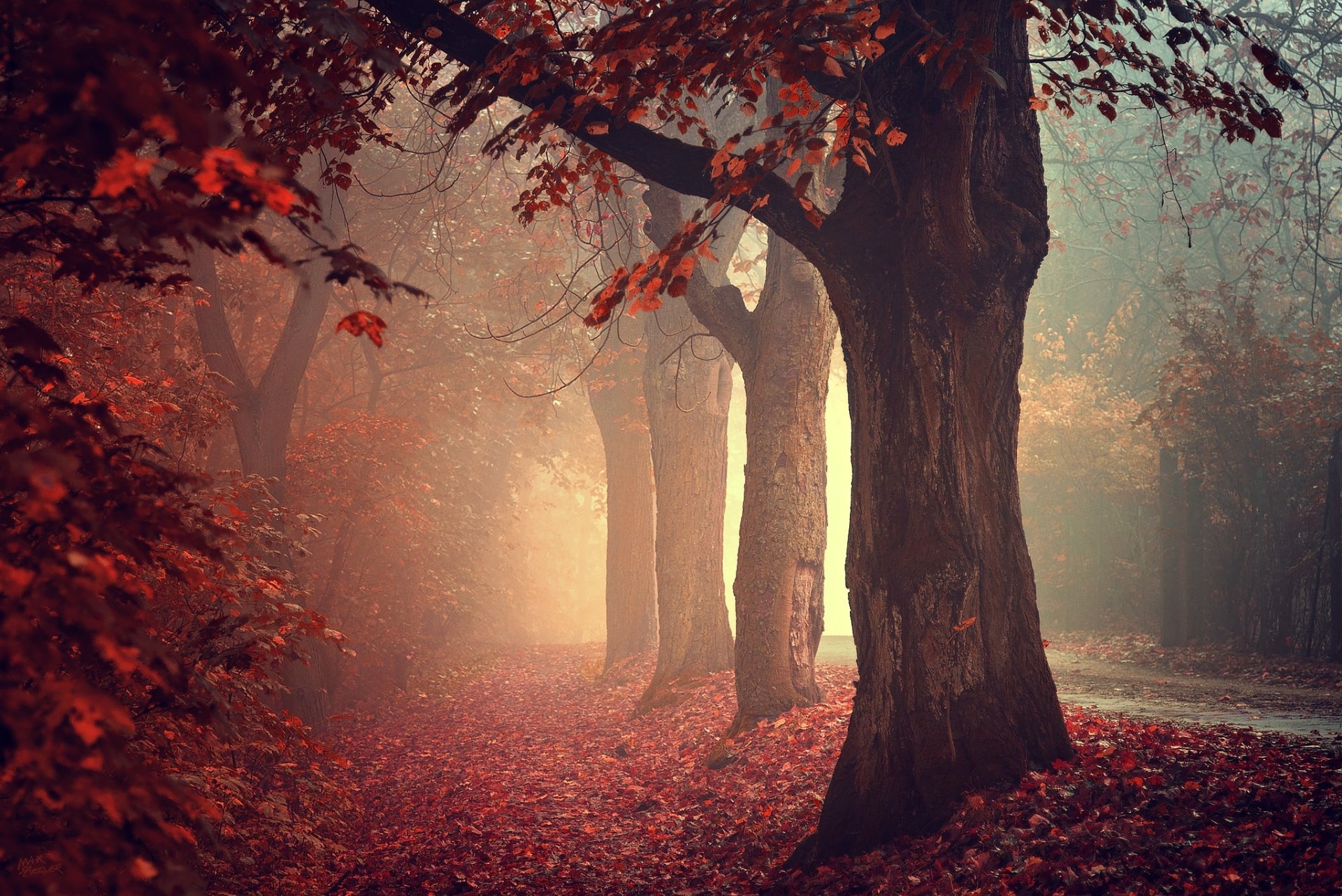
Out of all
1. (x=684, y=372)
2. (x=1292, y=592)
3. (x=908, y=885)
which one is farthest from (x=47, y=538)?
(x=1292, y=592)

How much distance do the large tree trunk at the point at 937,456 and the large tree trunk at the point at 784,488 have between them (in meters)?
3.54

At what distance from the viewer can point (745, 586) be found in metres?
9.48

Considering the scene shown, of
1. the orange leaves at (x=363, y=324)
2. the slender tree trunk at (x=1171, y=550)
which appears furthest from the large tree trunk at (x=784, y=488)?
the slender tree trunk at (x=1171, y=550)

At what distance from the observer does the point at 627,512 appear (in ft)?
54.9

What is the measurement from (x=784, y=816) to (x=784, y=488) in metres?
3.63

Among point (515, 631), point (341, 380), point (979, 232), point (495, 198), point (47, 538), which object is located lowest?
point (515, 631)

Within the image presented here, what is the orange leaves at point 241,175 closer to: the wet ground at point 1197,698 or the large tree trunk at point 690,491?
the wet ground at point 1197,698

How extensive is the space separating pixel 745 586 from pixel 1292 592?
10511 mm

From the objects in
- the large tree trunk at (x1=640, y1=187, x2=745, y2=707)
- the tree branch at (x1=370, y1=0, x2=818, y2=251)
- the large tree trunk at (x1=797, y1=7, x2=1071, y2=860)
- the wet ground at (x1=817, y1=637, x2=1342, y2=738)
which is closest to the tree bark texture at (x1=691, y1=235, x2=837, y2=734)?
the large tree trunk at (x1=640, y1=187, x2=745, y2=707)

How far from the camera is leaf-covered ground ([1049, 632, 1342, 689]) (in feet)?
40.5

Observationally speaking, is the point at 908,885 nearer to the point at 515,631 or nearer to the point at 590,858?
the point at 590,858

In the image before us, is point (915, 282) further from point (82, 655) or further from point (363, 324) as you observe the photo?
point (82, 655)

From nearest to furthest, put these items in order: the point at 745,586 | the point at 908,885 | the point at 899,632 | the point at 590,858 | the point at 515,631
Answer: the point at 908,885 → the point at 899,632 → the point at 590,858 → the point at 745,586 → the point at 515,631

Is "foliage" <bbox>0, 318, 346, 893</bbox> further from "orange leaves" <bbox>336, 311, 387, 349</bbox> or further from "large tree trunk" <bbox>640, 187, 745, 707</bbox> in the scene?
"large tree trunk" <bbox>640, 187, 745, 707</bbox>
